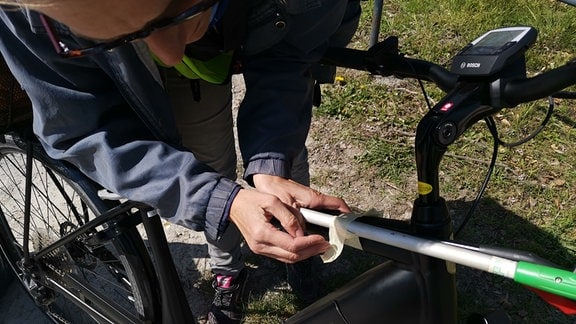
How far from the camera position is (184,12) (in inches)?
38.9

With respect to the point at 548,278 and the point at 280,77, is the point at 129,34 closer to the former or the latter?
the point at 280,77

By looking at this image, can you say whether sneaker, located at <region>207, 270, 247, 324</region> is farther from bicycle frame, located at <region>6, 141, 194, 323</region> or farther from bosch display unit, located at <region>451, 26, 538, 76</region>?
bosch display unit, located at <region>451, 26, 538, 76</region>

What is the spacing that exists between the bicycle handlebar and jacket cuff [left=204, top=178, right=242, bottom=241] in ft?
1.58

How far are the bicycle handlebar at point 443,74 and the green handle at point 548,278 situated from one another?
35 cm

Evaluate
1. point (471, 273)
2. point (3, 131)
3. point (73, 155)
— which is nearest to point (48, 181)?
point (3, 131)

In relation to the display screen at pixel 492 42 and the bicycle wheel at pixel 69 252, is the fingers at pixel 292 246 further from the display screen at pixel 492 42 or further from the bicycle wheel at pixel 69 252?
the bicycle wheel at pixel 69 252

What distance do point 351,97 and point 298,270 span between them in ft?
3.57

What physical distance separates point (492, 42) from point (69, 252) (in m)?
1.44

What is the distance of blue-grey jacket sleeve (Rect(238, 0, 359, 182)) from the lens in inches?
53.3

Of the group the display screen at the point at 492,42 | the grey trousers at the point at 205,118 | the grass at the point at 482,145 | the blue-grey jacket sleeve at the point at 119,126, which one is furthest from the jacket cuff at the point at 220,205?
the grass at the point at 482,145

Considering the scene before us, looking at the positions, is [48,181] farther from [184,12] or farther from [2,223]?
[184,12]

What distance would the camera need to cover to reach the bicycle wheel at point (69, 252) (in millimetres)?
1713

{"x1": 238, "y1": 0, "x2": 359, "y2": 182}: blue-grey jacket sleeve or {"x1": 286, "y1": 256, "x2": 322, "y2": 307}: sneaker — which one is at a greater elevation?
{"x1": 238, "y1": 0, "x2": 359, "y2": 182}: blue-grey jacket sleeve

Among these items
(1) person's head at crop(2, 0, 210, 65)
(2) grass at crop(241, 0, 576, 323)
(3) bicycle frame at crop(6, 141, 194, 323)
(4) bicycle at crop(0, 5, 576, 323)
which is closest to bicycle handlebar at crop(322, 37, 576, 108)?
(4) bicycle at crop(0, 5, 576, 323)
